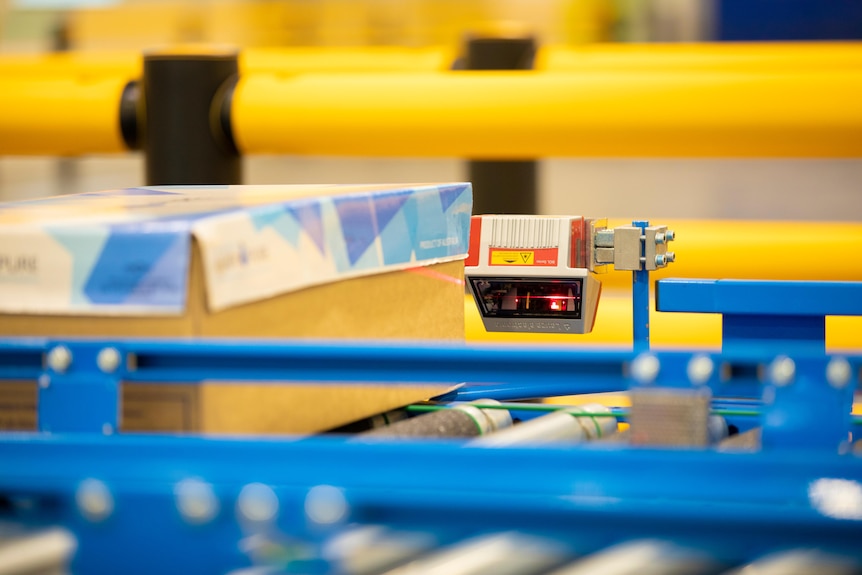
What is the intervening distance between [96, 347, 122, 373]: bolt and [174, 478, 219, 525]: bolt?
0.17 m

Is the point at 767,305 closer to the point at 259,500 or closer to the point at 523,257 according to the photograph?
the point at 523,257

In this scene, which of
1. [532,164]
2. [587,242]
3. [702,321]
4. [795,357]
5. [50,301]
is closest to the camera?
[795,357]

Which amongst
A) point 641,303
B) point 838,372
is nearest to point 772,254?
point 641,303

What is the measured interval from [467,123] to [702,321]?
75 cm

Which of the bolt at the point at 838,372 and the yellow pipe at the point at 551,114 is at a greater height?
the yellow pipe at the point at 551,114

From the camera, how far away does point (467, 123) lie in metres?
2.96

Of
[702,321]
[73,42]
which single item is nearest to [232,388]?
[702,321]

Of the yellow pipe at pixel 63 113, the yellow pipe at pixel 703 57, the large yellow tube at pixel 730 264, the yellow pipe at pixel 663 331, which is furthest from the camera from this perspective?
the yellow pipe at pixel 63 113

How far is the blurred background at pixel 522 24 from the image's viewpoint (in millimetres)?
6348

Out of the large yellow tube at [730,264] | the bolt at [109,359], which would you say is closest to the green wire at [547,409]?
the bolt at [109,359]

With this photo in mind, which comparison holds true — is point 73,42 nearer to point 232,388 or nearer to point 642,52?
point 642,52

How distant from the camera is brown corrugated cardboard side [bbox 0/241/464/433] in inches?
40.2

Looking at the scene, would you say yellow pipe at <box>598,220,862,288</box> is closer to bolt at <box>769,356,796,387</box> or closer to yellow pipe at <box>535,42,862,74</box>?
yellow pipe at <box>535,42,862,74</box>

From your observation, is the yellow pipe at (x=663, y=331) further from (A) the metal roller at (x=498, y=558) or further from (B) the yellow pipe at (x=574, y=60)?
(A) the metal roller at (x=498, y=558)
